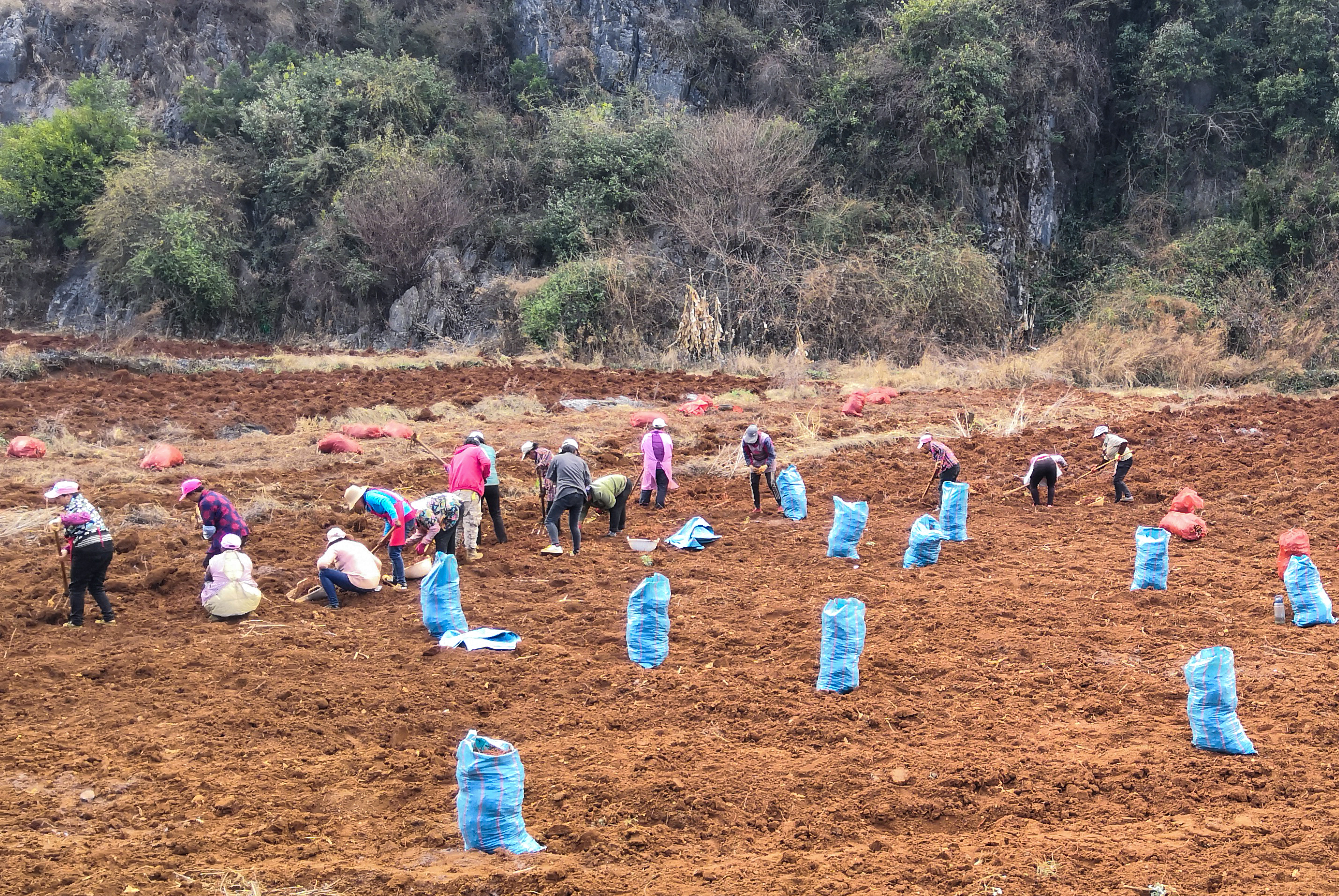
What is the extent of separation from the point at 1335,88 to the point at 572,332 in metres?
19.7

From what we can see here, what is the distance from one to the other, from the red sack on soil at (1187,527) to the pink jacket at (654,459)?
5057 millimetres

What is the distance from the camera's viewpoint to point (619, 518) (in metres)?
11.1

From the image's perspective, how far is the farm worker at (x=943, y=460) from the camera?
1135cm

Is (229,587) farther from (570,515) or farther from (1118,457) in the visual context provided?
(1118,457)

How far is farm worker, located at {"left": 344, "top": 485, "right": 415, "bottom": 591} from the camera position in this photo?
8.80m

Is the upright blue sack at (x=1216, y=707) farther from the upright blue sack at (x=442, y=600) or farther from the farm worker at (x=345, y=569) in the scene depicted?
the farm worker at (x=345, y=569)

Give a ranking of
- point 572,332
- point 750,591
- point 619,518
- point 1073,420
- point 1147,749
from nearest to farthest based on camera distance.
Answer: point 1147,749, point 750,591, point 619,518, point 1073,420, point 572,332

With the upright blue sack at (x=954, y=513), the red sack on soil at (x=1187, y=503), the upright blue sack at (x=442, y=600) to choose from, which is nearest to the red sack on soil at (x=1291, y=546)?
the red sack on soil at (x=1187, y=503)

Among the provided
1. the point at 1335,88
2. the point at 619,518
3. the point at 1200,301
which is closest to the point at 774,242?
the point at 1200,301

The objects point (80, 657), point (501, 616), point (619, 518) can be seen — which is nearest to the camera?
point (80, 657)

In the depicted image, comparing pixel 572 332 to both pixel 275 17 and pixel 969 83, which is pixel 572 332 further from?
pixel 275 17

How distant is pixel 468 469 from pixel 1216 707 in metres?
6.37

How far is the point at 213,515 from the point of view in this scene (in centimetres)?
874

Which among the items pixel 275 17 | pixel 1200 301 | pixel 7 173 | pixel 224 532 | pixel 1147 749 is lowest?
pixel 1147 749
